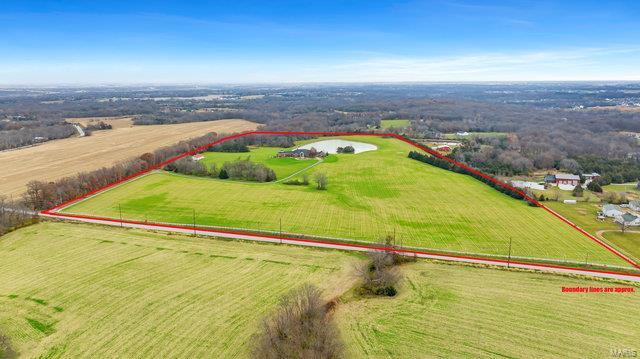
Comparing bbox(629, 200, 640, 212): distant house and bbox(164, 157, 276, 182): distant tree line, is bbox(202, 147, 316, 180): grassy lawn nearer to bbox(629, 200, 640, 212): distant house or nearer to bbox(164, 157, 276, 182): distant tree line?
bbox(164, 157, 276, 182): distant tree line

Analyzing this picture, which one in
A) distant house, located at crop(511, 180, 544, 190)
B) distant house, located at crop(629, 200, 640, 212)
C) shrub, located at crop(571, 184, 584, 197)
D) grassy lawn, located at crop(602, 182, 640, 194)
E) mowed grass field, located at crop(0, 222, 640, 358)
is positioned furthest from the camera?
distant house, located at crop(511, 180, 544, 190)

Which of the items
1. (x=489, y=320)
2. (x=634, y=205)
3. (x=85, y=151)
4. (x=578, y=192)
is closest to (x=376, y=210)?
(x=489, y=320)

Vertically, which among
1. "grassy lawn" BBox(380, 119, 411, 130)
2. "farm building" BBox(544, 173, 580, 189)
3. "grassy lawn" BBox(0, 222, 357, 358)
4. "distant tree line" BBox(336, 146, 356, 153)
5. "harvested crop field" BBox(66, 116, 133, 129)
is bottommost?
"grassy lawn" BBox(0, 222, 357, 358)

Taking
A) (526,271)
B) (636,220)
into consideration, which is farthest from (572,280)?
(636,220)

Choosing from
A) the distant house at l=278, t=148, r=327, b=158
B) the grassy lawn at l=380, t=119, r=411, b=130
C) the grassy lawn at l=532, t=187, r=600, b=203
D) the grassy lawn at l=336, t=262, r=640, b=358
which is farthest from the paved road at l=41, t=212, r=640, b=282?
the grassy lawn at l=380, t=119, r=411, b=130

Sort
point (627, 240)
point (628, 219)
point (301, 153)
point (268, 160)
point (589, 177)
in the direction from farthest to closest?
1. point (301, 153)
2. point (268, 160)
3. point (589, 177)
4. point (628, 219)
5. point (627, 240)

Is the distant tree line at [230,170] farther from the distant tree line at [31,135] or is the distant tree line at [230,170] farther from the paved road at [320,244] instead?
the distant tree line at [31,135]

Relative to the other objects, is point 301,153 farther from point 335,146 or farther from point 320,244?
point 320,244
